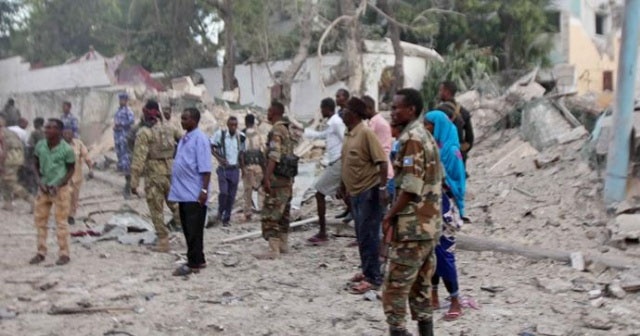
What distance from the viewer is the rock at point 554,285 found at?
19.2 feet

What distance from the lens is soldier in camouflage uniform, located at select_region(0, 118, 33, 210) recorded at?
10.6 metres

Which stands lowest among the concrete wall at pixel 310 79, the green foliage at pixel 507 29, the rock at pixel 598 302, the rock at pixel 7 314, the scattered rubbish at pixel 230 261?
the scattered rubbish at pixel 230 261

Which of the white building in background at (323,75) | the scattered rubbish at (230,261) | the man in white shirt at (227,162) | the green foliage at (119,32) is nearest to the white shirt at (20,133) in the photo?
the man in white shirt at (227,162)

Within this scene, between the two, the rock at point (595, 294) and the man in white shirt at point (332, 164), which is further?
the man in white shirt at point (332, 164)

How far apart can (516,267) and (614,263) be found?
2.94ft

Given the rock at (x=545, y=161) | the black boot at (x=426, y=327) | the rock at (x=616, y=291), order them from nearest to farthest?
1. the black boot at (x=426, y=327)
2. the rock at (x=616, y=291)
3. the rock at (x=545, y=161)

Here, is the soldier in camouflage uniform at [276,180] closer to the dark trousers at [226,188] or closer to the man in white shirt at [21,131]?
the dark trousers at [226,188]

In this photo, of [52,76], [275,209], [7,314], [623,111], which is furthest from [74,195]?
[52,76]

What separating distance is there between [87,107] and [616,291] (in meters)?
16.3

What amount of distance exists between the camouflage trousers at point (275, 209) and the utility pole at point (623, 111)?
11.7 feet

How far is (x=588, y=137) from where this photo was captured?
31.8ft

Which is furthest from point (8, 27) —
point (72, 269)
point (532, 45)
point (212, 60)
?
point (72, 269)

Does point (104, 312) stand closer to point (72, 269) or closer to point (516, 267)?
point (72, 269)

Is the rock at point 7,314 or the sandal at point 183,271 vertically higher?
the rock at point 7,314
